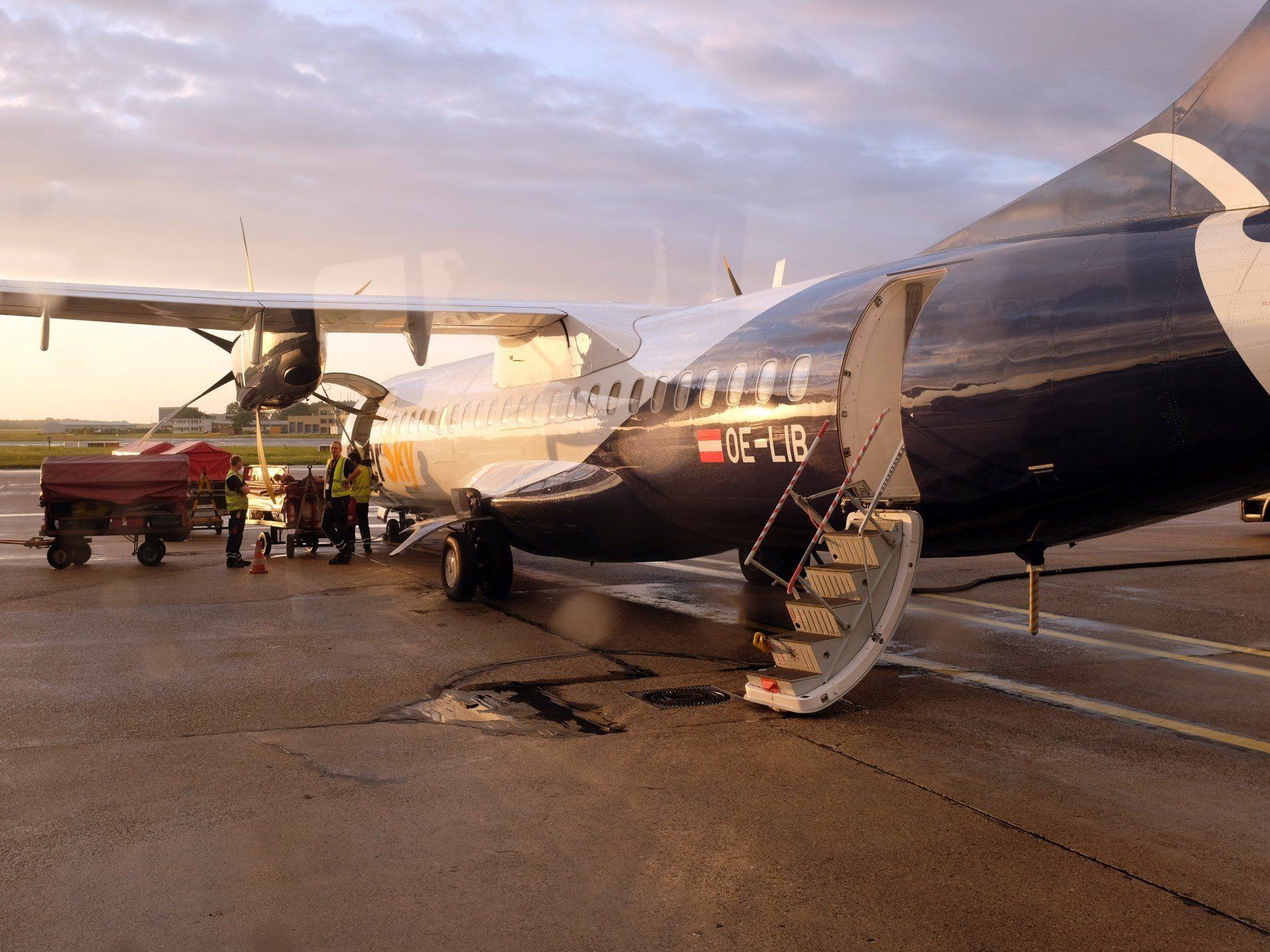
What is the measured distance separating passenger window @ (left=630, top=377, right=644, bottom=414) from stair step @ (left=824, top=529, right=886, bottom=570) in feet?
11.2

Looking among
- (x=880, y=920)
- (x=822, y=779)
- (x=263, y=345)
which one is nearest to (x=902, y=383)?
(x=822, y=779)

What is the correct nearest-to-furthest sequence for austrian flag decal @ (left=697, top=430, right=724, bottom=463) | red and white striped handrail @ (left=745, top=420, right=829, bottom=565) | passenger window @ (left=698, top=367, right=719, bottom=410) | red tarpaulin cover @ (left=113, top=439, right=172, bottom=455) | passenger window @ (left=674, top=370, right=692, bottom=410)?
red and white striped handrail @ (left=745, top=420, right=829, bottom=565) < austrian flag decal @ (left=697, top=430, right=724, bottom=463) < passenger window @ (left=698, top=367, right=719, bottom=410) < passenger window @ (left=674, top=370, right=692, bottom=410) < red tarpaulin cover @ (left=113, top=439, right=172, bottom=455)

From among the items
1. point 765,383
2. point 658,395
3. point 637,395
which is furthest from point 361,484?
point 765,383

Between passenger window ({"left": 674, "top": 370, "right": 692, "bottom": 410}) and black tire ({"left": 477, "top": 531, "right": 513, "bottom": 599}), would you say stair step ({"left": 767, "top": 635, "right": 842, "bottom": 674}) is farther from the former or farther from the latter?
black tire ({"left": 477, "top": 531, "right": 513, "bottom": 599})

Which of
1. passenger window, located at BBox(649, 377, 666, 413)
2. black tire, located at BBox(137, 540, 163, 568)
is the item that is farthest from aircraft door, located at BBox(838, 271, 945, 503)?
black tire, located at BBox(137, 540, 163, 568)

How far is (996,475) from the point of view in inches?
294

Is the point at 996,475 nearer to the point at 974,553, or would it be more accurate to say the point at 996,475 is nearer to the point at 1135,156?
the point at 974,553

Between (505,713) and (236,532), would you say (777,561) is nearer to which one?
(505,713)

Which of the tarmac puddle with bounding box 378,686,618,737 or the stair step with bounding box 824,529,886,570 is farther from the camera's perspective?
the stair step with bounding box 824,529,886,570

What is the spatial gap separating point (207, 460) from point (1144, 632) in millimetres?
19456

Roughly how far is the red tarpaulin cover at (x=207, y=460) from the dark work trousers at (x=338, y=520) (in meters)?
7.31

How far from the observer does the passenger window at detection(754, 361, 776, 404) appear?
352 inches

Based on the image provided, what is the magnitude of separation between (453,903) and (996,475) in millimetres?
4739

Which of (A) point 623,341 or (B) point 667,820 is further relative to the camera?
(A) point 623,341
